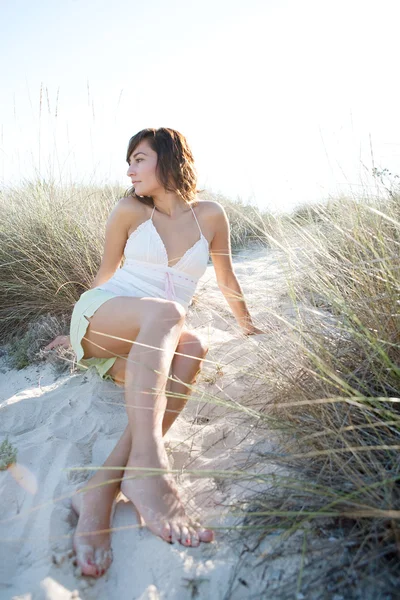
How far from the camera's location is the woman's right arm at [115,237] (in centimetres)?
255

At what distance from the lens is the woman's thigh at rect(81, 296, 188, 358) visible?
199 centimetres

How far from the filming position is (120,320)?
2119 millimetres

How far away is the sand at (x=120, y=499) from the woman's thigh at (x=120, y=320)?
0.75 ft

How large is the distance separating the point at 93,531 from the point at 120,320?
0.88 m

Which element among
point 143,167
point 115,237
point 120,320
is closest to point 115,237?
point 115,237

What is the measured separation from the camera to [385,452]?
1.35 metres

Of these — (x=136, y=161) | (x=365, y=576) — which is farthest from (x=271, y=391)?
(x=136, y=161)

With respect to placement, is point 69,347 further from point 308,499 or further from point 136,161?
point 308,499

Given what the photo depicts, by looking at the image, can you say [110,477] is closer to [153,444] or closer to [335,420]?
[153,444]

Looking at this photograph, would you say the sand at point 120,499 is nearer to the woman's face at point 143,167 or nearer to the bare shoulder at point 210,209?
the bare shoulder at point 210,209

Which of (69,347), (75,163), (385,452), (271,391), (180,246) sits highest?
(75,163)

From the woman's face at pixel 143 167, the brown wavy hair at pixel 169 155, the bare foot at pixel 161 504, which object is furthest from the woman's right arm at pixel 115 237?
the bare foot at pixel 161 504

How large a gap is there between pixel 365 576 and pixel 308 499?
26cm

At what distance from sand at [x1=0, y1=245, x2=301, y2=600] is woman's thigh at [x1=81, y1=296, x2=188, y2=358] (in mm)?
228
